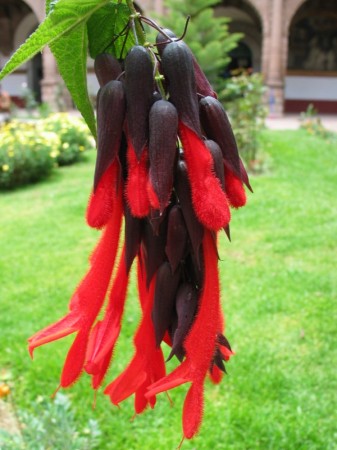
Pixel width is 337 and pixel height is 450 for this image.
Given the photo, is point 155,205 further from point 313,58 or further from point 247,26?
point 247,26

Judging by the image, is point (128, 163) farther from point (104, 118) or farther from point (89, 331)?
point (89, 331)

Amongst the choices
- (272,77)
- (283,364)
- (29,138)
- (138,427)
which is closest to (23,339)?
(138,427)

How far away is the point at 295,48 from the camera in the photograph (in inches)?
651

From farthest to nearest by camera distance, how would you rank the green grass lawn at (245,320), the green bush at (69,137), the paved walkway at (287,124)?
the paved walkway at (287,124) → the green bush at (69,137) → the green grass lawn at (245,320)

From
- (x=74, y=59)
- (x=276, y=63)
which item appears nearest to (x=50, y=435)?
(x=74, y=59)

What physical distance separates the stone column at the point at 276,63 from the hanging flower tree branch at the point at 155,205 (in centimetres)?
1402

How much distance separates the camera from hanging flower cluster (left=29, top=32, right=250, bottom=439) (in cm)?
46

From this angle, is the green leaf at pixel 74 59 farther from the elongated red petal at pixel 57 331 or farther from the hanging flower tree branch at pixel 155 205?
the elongated red petal at pixel 57 331

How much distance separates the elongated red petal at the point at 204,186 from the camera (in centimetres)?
45

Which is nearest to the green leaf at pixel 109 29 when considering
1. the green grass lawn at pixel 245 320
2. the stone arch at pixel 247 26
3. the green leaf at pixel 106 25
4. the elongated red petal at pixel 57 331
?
the green leaf at pixel 106 25

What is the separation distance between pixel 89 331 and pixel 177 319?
85 mm

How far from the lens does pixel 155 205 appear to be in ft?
1.48

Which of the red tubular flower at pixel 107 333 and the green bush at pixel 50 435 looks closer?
the red tubular flower at pixel 107 333

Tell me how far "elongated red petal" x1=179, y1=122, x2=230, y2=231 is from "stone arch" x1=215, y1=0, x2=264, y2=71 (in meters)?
17.3
